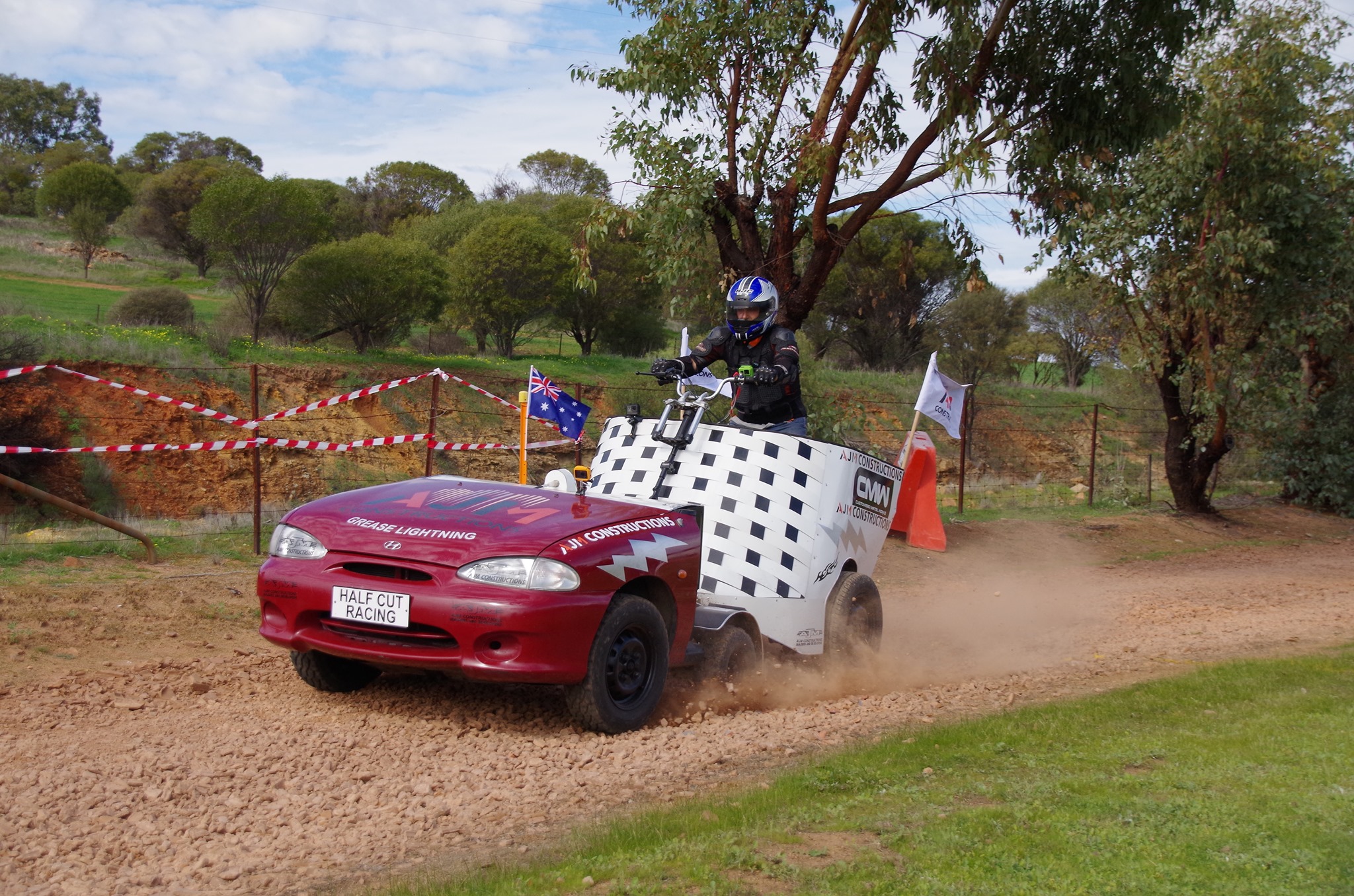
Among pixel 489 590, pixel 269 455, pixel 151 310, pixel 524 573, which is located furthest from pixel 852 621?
pixel 151 310

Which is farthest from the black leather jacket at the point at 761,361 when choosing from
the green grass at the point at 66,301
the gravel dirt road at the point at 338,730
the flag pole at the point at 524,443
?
the green grass at the point at 66,301

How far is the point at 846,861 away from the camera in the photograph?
3873 millimetres

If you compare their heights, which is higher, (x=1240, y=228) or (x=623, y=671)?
(x=1240, y=228)

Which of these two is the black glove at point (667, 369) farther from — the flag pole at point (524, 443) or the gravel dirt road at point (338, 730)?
the gravel dirt road at point (338, 730)

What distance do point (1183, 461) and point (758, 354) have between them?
15882 millimetres

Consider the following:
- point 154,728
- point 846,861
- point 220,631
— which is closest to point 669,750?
point 846,861

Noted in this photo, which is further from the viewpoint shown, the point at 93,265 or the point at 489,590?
the point at 93,265

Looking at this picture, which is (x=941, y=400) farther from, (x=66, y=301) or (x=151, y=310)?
(x=66, y=301)

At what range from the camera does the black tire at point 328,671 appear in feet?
20.4

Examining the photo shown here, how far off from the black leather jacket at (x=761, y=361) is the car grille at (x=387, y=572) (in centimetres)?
339

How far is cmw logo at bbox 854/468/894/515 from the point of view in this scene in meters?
7.99

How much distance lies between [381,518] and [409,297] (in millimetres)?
28301

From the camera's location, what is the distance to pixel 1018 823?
4289 millimetres

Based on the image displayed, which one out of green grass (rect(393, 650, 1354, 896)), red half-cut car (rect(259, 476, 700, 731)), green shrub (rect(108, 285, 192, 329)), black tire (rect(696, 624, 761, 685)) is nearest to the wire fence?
green shrub (rect(108, 285, 192, 329))
